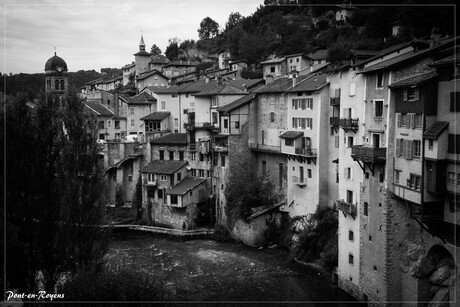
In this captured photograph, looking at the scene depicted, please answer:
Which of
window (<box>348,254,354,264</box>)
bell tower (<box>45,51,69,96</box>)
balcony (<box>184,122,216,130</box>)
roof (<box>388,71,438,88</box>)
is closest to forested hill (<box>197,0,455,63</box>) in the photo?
roof (<box>388,71,438,88</box>)

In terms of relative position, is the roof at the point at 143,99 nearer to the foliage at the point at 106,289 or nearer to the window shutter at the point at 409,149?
the window shutter at the point at 409,149

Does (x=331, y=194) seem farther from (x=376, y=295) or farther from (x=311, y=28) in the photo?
(x=311, y=28)

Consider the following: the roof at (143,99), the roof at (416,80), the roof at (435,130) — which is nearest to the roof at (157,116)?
the roof at (143,99)

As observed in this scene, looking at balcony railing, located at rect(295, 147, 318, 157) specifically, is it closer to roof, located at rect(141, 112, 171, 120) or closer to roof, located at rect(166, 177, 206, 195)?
roof, located at rect(166, 177, 206, 195)

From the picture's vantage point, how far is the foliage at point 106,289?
1792 cm

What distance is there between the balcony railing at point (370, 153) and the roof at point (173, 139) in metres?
25.4

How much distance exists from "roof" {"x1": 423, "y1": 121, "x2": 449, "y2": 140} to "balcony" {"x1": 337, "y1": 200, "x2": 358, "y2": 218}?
24.5 feet

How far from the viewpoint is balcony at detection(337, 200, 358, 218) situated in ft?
90.4

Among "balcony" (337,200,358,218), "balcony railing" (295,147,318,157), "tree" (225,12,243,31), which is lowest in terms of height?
"balcony" (337,200,358,218)

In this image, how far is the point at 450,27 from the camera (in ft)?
114

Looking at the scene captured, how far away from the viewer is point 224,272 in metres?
32.9

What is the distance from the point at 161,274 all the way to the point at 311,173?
13645 mm

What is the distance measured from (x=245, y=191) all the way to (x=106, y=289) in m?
23.9

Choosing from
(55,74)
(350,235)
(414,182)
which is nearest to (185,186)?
(350,235)
